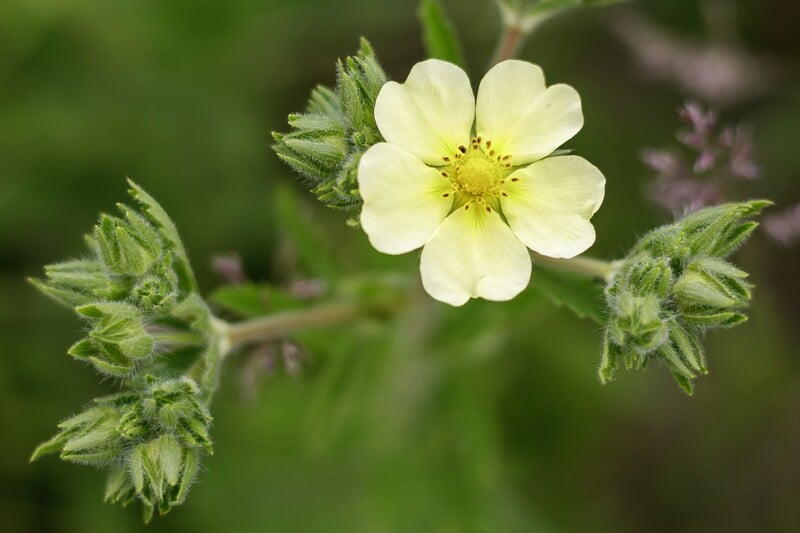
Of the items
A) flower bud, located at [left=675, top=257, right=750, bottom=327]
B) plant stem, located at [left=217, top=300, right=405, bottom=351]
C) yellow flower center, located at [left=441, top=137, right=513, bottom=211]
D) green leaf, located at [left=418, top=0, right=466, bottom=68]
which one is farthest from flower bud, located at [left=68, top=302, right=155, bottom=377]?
flower bud, located at [left=675, top=257, right=750, bottom=327]

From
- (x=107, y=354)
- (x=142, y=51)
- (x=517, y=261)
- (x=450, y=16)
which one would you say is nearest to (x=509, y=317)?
(x=517, y=261)

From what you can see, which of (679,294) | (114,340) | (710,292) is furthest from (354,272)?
(710,292)

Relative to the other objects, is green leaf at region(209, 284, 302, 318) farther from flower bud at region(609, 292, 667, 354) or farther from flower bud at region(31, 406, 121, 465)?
flower bud at region(609, 292, 667, 354)

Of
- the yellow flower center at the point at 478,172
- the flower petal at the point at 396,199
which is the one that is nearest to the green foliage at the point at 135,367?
the flower petal at the point at 396,199

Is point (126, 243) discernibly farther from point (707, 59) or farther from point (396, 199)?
point (707, 59)

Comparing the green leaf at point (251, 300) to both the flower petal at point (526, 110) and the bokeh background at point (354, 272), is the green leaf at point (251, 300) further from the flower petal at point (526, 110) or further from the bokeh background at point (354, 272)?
the flower petal at point (526, 110)
